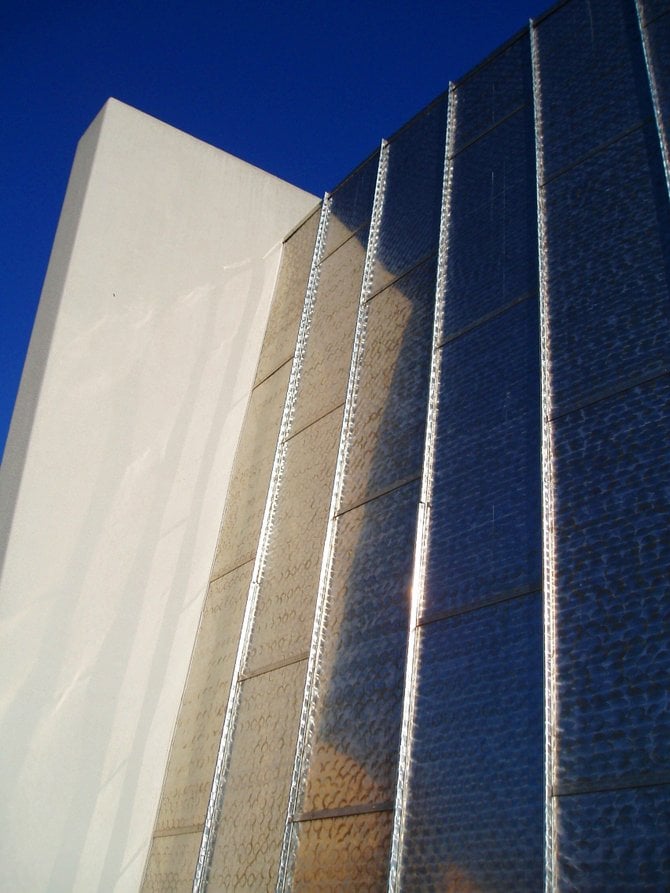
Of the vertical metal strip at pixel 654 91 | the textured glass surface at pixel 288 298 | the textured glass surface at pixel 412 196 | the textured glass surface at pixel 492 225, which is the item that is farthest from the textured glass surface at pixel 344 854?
the textured glass surface at pixel 288 298

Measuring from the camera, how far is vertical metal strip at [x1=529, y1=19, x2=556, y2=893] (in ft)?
9.14

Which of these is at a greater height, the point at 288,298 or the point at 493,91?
the point at 493,91

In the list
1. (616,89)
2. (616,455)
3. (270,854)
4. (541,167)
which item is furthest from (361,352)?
(270,854)

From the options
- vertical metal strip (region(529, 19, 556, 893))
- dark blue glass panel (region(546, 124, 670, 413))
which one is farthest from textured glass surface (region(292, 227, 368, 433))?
dark blue glass panel (region(546, 124, 670, 413))

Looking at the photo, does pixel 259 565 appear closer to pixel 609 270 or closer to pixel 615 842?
pixel 609 270

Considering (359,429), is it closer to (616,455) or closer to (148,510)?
(148,510)

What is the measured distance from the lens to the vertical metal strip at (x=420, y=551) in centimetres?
327

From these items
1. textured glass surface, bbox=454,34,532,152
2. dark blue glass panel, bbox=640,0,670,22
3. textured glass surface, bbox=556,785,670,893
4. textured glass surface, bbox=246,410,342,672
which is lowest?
textured glass surface, bbox=556,785,670,893

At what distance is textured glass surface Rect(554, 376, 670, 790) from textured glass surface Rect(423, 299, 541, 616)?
15cm

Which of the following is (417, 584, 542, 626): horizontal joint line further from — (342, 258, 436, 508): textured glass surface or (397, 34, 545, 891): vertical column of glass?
(342, 258, 436, 508): textured glass surface

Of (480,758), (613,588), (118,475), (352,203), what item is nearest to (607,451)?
(613,588)

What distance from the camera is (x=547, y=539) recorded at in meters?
3.32

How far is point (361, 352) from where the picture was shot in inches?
203

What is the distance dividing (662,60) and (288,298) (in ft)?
9.15
